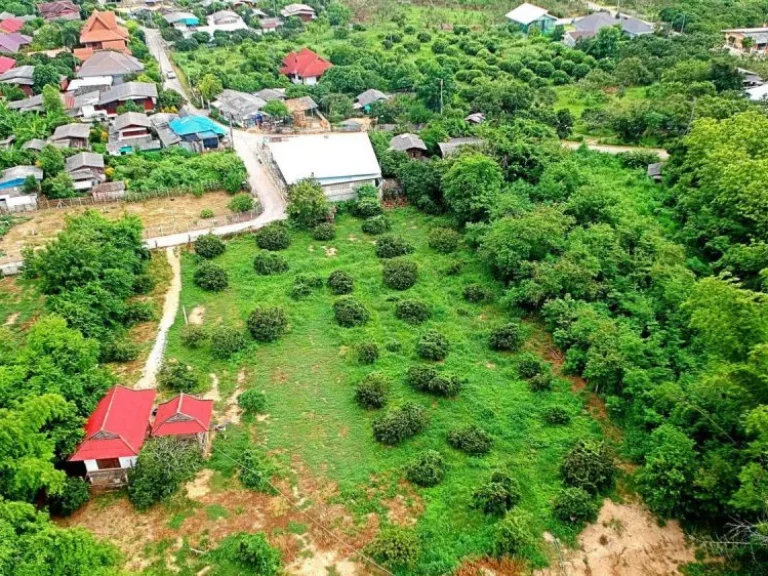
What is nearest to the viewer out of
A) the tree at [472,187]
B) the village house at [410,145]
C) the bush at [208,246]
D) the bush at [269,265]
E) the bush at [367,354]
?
the bush at [367,354]

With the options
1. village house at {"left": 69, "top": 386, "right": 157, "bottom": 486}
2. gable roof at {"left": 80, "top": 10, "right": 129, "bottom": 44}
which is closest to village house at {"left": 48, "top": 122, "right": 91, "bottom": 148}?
gable roof at {"left": 80, "top": 10, "right": 129, "bottom": 44}

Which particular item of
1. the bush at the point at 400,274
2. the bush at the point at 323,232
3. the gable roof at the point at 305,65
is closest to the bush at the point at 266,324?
the bush at the point at 400,274

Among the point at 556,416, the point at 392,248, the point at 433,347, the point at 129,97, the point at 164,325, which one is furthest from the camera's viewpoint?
the point at 129,97

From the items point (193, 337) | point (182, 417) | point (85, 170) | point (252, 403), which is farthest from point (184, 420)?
point (85, 170)

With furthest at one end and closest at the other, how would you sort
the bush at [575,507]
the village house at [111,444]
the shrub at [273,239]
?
the shrub at [273,239] → the village house at [111,444] → the bush at [575,507]

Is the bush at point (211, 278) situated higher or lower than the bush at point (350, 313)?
lower

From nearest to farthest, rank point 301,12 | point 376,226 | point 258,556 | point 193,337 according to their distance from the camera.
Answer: point 258,556 → point 193,337 → point 376,226 → point 301,12

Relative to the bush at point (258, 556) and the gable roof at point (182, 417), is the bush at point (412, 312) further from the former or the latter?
the bush at point (258, 556)

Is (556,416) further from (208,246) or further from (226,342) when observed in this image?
(208,246)

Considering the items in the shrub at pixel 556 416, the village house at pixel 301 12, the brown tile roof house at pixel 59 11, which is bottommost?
the brown tile roof house at pixel 59 11
